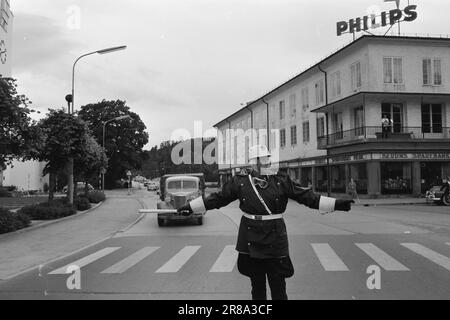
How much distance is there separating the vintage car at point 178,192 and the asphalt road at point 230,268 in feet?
11.1

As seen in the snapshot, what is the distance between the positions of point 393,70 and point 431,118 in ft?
16.5

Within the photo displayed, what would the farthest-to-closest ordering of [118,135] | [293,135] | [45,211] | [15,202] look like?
[118,135] < [293,135] < [15,202] < [45,211]

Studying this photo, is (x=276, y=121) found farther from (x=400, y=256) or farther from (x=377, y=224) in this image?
(x=400, y=256)

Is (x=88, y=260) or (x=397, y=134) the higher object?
(x=397, y=134)

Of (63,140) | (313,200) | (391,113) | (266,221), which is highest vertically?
(391,113)

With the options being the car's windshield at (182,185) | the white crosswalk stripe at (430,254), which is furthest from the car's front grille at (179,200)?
the white crosswalk stripe at (430,254)

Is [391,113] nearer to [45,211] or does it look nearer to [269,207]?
[45,211]

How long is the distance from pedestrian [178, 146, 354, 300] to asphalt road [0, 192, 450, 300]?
1889 mm

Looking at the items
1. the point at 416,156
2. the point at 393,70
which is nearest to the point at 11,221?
the point at 416,156

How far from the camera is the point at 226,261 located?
10219 mm

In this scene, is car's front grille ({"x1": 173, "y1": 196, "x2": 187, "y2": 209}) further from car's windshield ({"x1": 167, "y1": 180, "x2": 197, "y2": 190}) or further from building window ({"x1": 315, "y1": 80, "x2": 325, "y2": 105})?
building window ({"x1": 315, "y1": 80, "x2": 325, "y2": 105})

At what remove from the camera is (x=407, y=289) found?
7.27 metres

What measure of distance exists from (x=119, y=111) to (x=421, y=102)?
2264 inches
